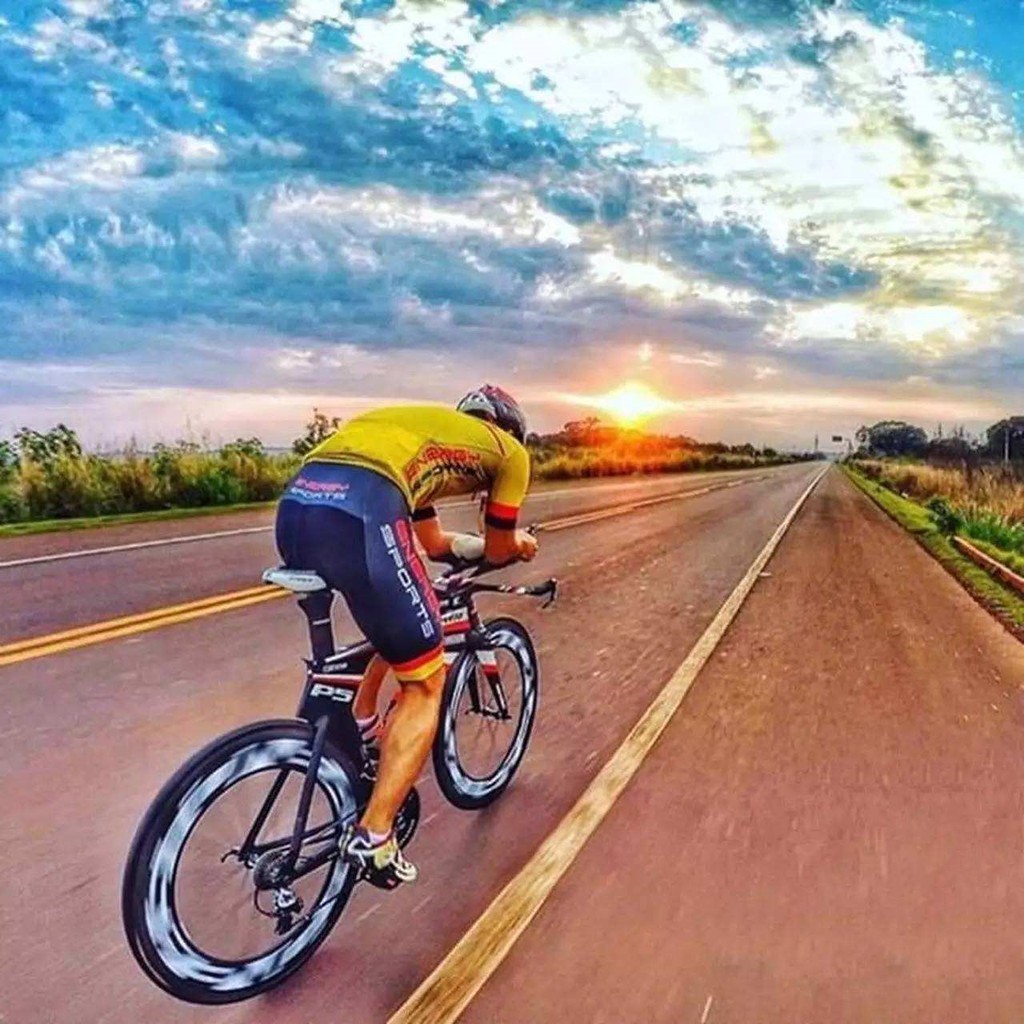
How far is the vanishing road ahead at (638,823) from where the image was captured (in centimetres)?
308

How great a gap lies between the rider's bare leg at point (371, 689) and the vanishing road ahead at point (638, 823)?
0.67 m

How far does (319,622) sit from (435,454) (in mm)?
694

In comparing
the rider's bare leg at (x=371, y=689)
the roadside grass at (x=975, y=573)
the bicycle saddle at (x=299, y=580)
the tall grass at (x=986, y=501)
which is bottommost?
the roadside grass at (x=975, y=573)

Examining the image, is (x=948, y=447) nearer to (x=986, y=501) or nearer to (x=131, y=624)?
(x=986, y=501)

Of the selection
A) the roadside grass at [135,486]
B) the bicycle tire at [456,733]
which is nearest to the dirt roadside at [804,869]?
the bicycle tire at [456,733]

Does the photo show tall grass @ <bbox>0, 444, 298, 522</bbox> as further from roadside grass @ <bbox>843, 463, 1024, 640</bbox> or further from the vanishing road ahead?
roadside grass @ <bbox>843, 463, 1024, 640</bbox>

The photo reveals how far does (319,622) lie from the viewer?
10.9 feet

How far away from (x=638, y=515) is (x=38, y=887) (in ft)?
61.0

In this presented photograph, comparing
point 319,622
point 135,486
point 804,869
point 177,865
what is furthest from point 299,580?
point 135,486

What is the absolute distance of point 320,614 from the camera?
3314mm

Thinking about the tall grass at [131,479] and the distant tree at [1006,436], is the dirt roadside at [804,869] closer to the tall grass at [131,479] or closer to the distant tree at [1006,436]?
the tall grass at [131,479]

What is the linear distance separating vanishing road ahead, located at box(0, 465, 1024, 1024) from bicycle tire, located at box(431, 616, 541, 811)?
0.28 ft

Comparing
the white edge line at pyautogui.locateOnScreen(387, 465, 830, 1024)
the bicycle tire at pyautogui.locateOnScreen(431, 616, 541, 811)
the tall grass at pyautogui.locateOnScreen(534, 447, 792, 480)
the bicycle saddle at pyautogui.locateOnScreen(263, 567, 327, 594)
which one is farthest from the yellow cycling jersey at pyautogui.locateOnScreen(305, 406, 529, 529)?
the tall grass at pyautogui.locateOnScreen(534, 447, 792, 480)

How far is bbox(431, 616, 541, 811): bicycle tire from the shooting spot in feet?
13.9
